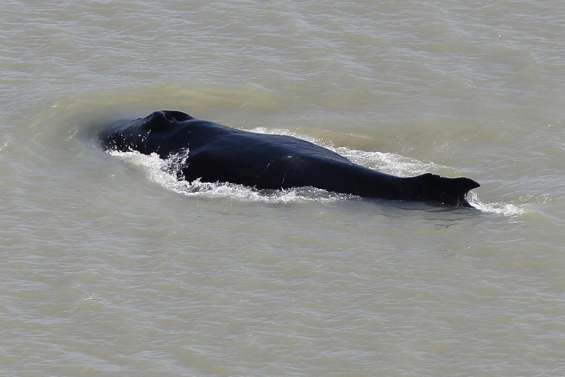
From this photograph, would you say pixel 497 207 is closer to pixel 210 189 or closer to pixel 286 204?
pixel 286 204

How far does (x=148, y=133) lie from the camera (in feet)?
86.2

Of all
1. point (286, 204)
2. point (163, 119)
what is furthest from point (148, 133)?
point (286, 204)

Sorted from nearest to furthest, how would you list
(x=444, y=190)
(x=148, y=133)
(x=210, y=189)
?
(x=444, y=190) < (x=210, y=189) < (x=148, y=133)

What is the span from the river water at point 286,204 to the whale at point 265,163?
315 millimetres

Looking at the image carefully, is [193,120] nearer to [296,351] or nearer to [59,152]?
[59,152]

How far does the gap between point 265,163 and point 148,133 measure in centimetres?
300

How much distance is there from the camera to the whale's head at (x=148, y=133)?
85.3 feet

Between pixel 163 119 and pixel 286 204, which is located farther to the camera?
pixel 163 119

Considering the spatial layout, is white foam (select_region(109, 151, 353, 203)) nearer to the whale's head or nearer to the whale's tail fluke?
the whale's head

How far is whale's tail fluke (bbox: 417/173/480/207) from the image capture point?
23.2 meters

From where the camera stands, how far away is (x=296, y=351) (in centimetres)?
1830

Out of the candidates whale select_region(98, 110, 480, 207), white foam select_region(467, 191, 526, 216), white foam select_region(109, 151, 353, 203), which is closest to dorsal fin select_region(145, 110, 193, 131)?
whale select_region(98, 110, 480, 207)

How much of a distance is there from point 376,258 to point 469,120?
7768 millimetres

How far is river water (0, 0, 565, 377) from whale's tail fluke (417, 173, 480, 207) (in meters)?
0.31
